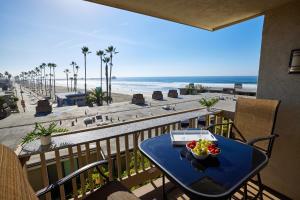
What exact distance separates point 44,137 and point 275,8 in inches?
128

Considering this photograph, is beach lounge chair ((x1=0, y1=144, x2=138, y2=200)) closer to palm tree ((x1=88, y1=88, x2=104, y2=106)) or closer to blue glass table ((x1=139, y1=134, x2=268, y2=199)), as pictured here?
blue glass table ((x1=139, y1=134, x2=268, y2=199))

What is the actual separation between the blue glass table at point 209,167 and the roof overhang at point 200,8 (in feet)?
5.39

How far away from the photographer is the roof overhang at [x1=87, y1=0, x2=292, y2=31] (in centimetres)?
191

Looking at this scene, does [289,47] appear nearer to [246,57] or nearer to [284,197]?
[284,197]

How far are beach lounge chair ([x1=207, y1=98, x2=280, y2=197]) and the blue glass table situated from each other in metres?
0.68

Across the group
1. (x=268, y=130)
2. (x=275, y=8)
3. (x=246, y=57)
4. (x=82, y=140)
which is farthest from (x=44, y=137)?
(x=246, y=57)

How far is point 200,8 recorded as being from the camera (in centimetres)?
210

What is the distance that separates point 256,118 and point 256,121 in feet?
0.13

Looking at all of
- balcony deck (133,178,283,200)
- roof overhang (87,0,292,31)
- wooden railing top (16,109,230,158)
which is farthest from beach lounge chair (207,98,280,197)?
roof overhang (87,0,292,31)

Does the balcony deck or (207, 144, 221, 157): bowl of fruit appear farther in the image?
the balcony deck

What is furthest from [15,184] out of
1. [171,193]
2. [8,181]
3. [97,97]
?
[97,97]

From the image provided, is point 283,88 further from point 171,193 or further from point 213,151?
point 171,193

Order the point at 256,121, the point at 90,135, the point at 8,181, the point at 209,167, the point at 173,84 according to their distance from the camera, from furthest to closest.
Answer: the point at 173,84, the point at 256,121, the point at 90,135, the point at 209,167, the point at 8,181

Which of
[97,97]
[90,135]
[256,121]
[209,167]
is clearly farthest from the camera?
[97,97]
